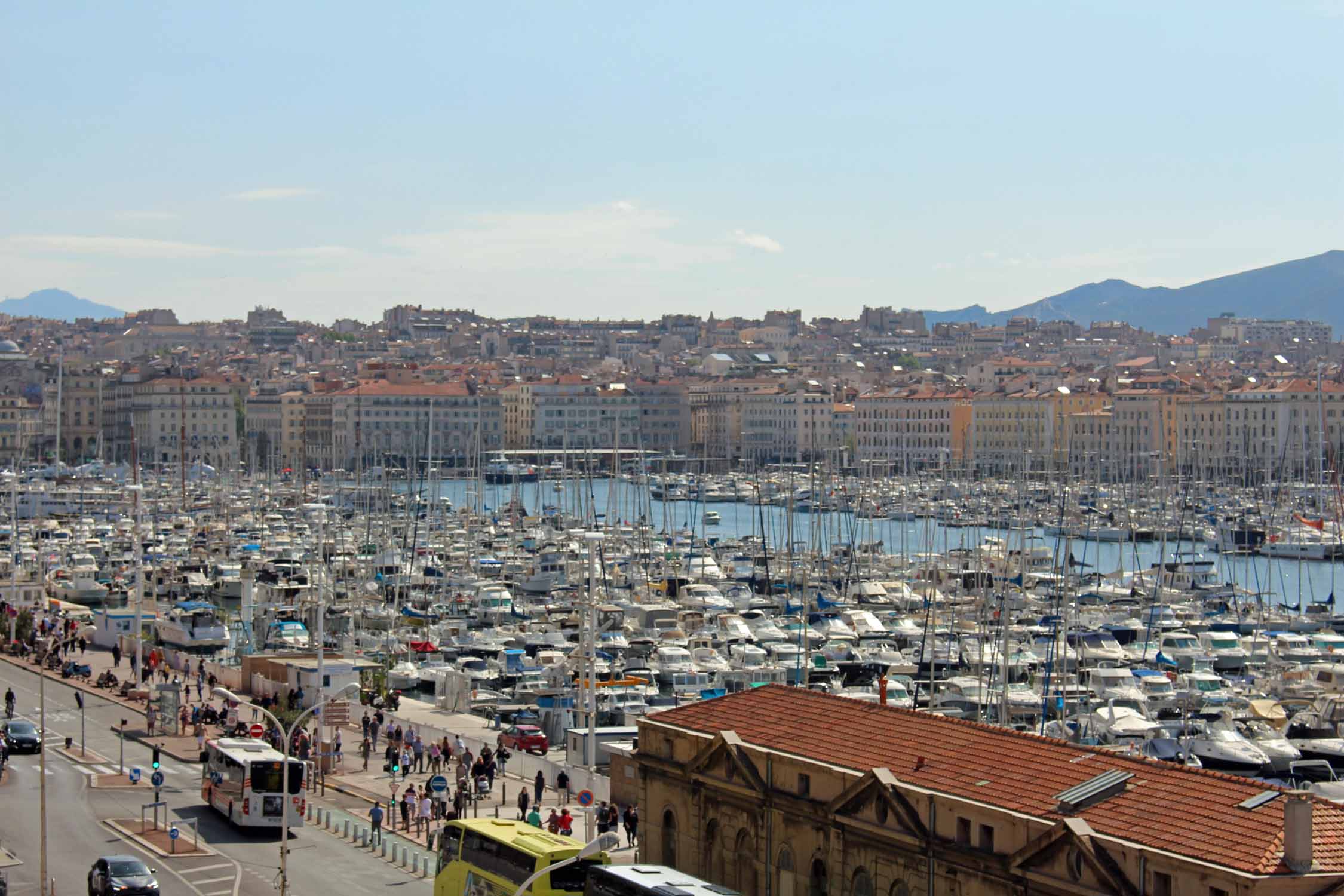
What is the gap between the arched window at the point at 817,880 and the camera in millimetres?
15062

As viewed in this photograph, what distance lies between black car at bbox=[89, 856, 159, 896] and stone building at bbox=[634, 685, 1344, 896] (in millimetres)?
4309

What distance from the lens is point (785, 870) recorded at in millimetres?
15438

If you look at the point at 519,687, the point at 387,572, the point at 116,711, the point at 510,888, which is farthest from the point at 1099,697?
the point at 387,572

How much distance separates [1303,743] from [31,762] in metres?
17.7

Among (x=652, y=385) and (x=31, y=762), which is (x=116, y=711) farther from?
(x=652, y=385)

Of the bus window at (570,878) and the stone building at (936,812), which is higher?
the stone building at (936,812)

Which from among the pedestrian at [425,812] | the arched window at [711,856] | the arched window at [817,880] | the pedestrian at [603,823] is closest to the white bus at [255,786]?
the pedestrian at [425,812]

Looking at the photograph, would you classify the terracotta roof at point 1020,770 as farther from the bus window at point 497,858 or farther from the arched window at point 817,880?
the bus window at point 497,858

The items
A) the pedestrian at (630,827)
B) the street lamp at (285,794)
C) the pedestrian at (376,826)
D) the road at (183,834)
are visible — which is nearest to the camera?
the street lamp at (285,794)

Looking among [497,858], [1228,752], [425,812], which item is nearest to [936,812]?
[497,858]

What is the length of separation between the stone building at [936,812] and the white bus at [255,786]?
16.9 ft

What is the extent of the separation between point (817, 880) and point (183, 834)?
8.37 m

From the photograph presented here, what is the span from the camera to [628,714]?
2997 centimetres

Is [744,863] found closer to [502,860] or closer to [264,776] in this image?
[502,860]
